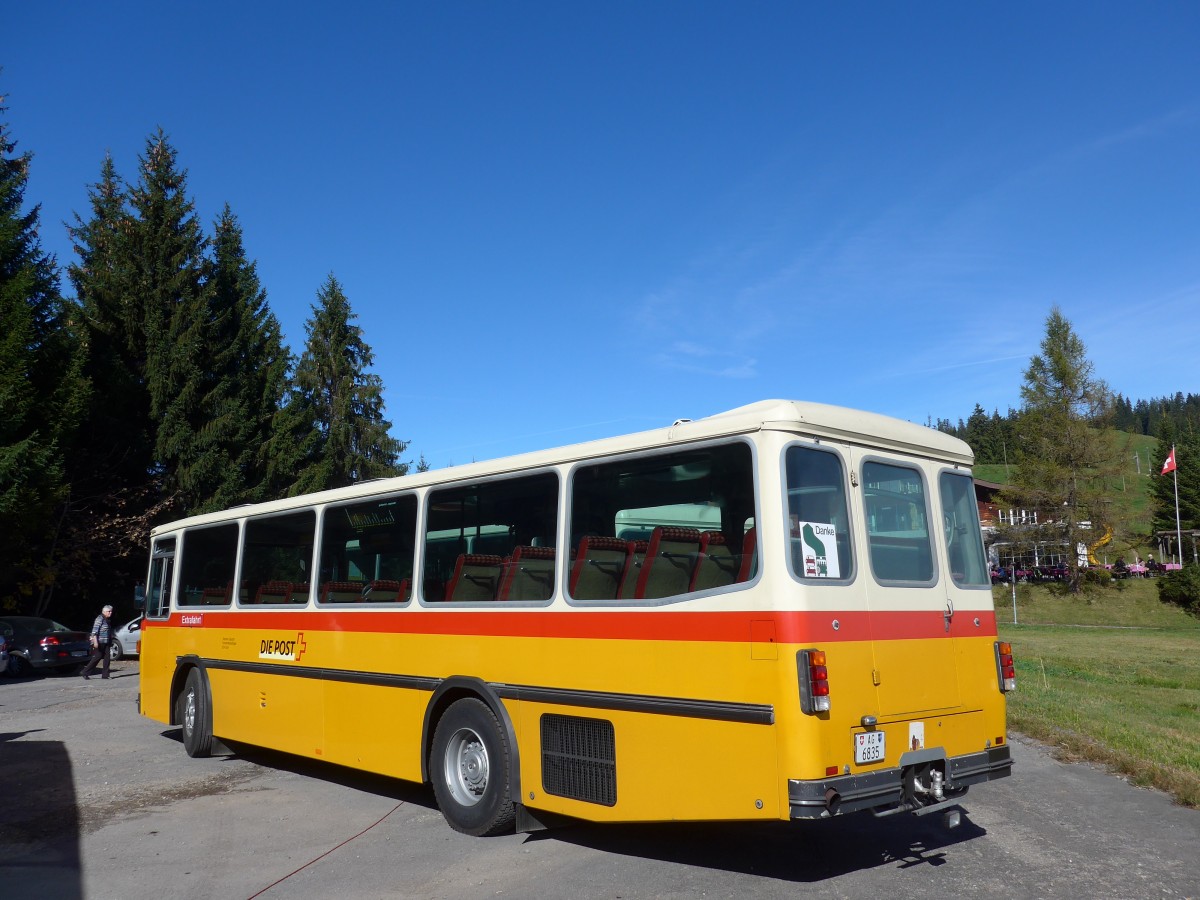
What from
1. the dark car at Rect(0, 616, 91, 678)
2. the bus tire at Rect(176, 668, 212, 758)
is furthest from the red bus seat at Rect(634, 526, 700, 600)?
the dark car at Rect(0, 616, 91, 678)

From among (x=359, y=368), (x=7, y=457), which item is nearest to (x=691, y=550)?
(x=7, y=457)

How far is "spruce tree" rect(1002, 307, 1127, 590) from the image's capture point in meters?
59.3

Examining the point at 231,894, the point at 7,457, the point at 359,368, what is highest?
the point at 359,368

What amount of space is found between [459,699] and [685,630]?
94.7 inches

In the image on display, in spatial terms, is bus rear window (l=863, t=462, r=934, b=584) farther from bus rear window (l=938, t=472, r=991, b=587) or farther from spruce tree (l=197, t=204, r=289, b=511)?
spruce tree (l=197, t=204, r=289, b=511)

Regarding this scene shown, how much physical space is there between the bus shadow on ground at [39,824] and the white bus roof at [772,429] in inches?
145

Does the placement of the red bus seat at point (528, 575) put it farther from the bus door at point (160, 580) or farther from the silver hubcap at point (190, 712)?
the bus door at point (160, 580)

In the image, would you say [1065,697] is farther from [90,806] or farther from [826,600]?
[90,806]

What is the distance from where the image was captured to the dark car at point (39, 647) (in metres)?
24.4

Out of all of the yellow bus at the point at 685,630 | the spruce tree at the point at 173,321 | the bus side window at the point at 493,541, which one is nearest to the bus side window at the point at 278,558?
the yellow bus at the point at 685,630

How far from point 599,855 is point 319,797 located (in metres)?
3.44

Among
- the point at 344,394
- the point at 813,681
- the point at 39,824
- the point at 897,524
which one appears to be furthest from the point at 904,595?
the point at 344,394

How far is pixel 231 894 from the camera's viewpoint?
6.06 meters

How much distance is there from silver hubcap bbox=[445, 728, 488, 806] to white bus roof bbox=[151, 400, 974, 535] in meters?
1.95
